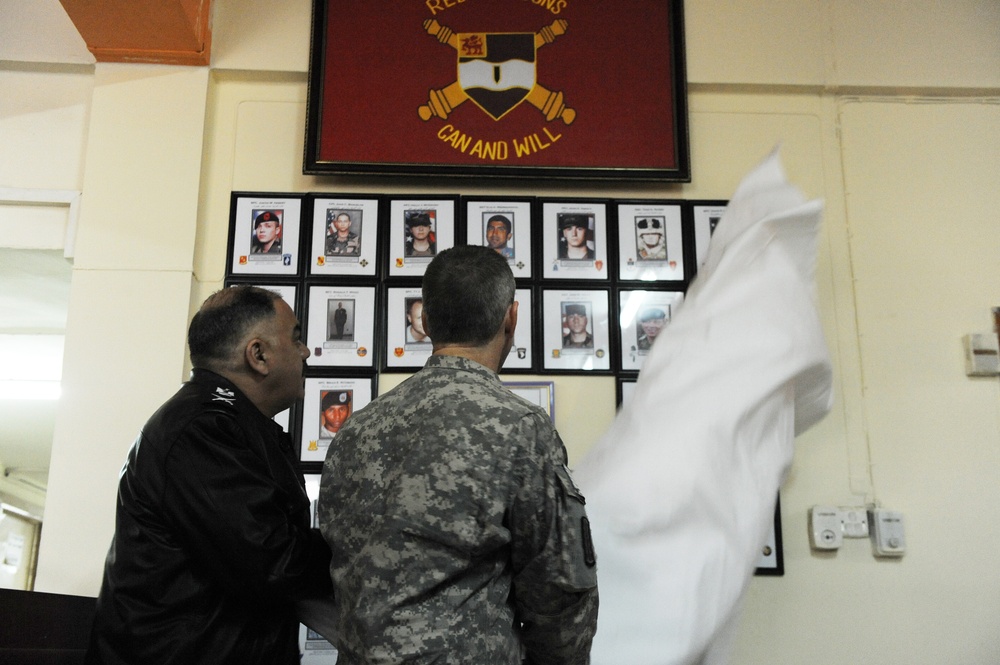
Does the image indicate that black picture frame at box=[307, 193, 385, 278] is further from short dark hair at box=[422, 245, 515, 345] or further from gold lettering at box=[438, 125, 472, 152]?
short dark hair at box=[422, 245, 515, 345]

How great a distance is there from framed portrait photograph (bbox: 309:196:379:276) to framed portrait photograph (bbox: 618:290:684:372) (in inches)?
30.3

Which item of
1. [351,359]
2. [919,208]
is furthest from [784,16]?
[351,359]

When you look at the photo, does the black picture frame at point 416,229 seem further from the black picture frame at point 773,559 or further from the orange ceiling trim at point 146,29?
the black picture frame at point 773,559

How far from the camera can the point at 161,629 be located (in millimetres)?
1448

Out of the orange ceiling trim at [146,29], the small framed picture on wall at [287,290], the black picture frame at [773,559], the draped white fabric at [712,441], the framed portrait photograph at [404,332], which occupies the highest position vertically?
the orange ceiling trim at [146,29]

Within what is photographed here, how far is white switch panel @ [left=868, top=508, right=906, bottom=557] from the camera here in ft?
8.14

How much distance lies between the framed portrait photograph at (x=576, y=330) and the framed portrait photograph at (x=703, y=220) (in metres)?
0.33

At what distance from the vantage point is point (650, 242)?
8.76 feet

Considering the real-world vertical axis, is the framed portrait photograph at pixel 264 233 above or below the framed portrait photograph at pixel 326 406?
above

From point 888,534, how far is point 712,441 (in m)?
1.25

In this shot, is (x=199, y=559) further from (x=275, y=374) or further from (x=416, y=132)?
(x=416, y=132)

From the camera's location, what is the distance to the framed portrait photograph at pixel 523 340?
2557mm

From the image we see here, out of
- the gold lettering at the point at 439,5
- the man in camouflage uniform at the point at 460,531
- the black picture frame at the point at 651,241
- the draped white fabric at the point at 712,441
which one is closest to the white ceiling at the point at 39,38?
the gold lettering at the point at 439,5

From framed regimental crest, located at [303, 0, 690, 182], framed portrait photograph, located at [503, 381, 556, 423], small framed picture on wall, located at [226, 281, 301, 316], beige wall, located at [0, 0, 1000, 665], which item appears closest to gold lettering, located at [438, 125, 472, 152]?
framed regimental crest, located at [303, 0, 690, 182]
